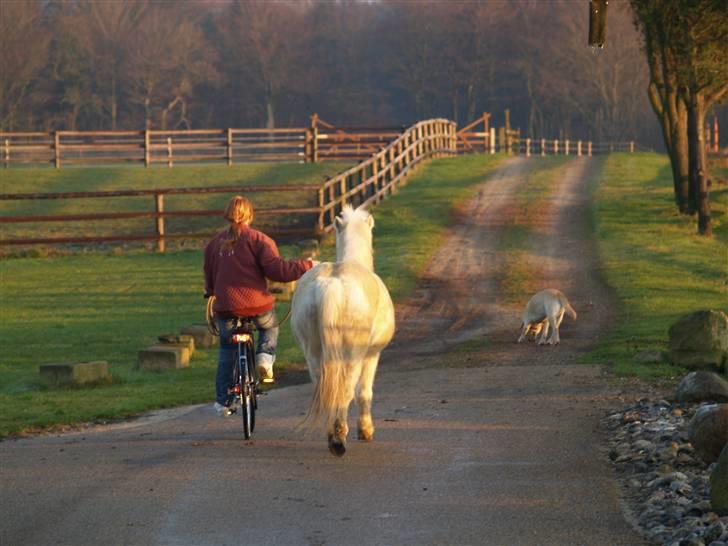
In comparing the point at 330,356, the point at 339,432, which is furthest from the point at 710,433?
the point at 330,356

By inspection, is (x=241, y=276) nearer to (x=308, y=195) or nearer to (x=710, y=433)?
(x=710, y=433)

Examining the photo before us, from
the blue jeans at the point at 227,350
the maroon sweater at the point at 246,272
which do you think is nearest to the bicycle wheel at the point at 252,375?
the blue jeans at the point at 227,350

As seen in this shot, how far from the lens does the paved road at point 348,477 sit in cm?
747

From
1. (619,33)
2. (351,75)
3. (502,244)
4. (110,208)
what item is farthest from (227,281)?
(351,75)

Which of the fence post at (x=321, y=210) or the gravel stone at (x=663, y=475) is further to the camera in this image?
the fence post at (x=321, y=210)

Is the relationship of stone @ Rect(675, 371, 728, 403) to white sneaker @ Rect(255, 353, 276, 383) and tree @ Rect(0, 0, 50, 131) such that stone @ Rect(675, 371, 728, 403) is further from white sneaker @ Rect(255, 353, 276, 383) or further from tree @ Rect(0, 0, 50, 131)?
tree @ Rect(0, 0, 50, 131)

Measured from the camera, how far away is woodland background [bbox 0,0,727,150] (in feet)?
256

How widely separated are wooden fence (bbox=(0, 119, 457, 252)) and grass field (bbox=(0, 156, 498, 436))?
533mm

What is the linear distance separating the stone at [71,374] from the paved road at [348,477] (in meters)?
2.24

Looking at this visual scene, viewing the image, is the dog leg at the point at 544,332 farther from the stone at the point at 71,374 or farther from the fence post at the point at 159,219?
the fence post at the point at 159,219

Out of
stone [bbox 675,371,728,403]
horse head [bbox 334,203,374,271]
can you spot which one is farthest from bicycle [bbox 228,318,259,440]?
stone [bbox 675,371,728,403]

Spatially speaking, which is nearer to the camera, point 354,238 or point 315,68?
point 354,238

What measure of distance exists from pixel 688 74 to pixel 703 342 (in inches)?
624

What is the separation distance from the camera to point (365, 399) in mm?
10117
